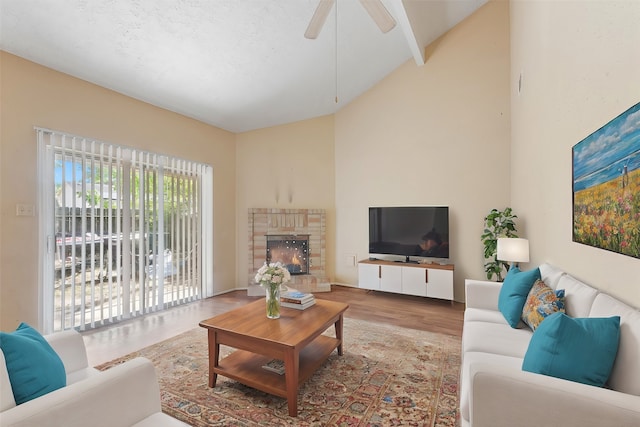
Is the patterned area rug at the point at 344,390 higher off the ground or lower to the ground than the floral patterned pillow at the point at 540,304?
lower

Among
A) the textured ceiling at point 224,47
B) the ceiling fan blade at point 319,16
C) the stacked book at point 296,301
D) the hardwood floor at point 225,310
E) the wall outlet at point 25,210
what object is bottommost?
the hardwood floor at point 225,310

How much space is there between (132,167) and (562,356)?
443 cm

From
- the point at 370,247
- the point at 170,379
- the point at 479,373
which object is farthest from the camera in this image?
the point at 370,247

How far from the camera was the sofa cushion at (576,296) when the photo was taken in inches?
63.4

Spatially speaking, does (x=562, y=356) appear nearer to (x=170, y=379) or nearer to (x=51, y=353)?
(x=51, y=353)

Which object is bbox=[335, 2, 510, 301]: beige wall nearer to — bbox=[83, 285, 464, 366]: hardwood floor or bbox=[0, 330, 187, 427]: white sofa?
bbox=[83, 285, 464, 366]: hardwood floor

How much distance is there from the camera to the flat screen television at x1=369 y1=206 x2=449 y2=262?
441 centimetres

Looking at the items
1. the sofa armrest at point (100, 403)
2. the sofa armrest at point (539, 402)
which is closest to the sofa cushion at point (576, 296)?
the sofa armrest at point (539, 402)

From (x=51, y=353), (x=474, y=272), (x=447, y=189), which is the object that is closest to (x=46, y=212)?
(x=51, y=353)

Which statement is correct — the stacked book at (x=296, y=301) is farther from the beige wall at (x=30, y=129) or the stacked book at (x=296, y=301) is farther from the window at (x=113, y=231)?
the beige wall at (x=30, y=129)

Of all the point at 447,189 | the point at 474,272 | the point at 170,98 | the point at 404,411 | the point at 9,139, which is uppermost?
the point at 170,98

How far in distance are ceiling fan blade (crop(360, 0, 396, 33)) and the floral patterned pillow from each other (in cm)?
227

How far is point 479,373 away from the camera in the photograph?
47.1 inches

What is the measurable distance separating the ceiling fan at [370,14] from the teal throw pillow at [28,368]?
2514 millimetres
